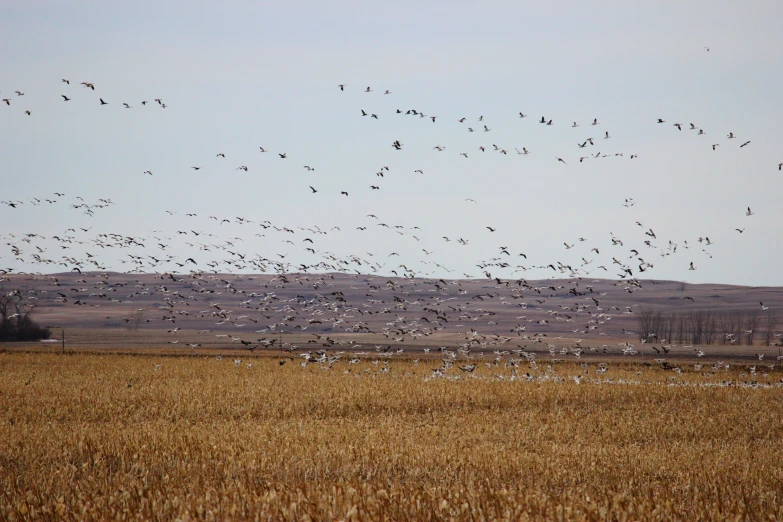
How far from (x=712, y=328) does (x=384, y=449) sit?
10920cm

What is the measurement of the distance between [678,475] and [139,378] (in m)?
28.4

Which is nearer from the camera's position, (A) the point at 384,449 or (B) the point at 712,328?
(A) the point at 384,449

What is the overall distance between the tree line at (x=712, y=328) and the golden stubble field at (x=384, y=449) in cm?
5595

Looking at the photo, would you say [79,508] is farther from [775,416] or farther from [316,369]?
[316,369]

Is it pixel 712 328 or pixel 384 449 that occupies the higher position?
A: pixel 384 449

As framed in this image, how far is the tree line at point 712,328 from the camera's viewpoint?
114812 mm

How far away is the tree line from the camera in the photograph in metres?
115

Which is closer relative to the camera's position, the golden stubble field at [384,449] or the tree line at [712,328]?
the golden stubble field at [384,449]

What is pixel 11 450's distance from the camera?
1920 cm

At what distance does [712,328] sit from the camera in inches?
4641

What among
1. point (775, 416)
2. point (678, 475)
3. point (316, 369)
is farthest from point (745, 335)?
point (678, 475)

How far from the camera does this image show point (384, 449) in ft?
62.2

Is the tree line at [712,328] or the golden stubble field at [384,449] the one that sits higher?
the golden stubble field at [384,449]

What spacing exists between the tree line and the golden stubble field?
5595 centimetres
